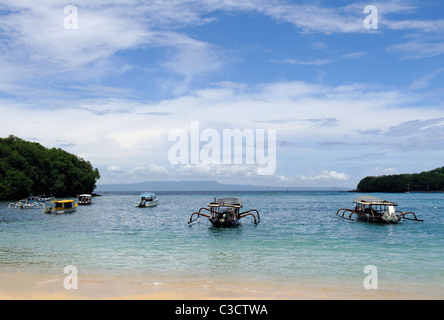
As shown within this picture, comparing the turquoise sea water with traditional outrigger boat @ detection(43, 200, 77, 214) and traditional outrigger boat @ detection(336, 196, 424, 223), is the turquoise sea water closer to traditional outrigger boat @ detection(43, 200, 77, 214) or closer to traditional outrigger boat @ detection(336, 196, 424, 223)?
traditional outrigger boat @ detection(336, 196, 424, 223)

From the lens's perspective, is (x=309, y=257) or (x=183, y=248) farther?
(x=183, y=248)

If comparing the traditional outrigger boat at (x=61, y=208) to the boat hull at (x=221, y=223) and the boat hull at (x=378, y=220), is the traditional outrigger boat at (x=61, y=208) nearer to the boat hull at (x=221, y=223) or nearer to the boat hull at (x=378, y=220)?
the boat hull at (x=221, y=223)

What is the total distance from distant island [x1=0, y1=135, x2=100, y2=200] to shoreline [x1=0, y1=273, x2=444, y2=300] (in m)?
90.2

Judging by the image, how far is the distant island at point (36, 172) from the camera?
95.8 metres

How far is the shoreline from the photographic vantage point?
14227 mm

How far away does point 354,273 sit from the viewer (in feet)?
60.3

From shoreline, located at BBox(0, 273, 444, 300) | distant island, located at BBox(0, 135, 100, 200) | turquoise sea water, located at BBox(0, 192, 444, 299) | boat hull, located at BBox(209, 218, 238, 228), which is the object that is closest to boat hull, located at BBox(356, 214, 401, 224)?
turquoise sea water, located at BBox(0, 192, 444, 299)

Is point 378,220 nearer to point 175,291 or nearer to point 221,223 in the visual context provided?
point 221,223

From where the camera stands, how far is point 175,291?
594 inches
